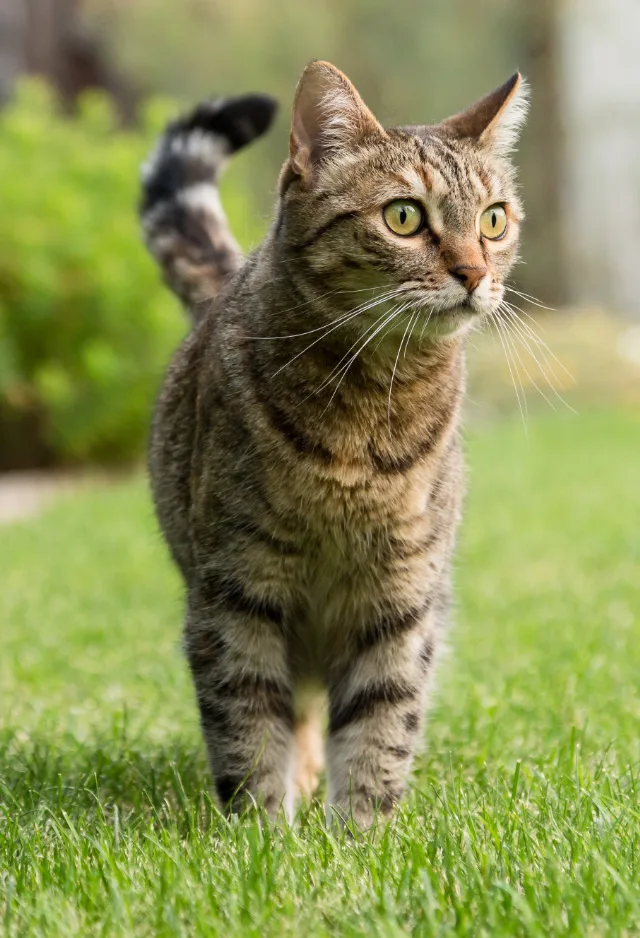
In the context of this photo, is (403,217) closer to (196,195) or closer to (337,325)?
(337,325)

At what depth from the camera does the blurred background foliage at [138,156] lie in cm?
884

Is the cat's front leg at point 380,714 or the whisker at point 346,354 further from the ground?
the whisker at point 346,354

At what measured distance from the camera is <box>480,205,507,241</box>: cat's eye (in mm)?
2361

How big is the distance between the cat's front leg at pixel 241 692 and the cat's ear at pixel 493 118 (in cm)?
109

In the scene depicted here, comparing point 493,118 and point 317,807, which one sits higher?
point 493,118

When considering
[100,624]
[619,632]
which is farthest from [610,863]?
[100,624]

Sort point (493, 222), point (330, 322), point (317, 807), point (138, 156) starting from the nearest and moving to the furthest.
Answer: point (330, 322)
point (493, 222)
point (317, 807)
point (138, 156)

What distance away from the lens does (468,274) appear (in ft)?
7.23

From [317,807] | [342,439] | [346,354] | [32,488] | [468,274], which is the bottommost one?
[32,488]

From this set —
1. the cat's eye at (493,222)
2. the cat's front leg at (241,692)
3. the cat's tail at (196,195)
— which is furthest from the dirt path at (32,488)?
the cat's eye at (493,222)

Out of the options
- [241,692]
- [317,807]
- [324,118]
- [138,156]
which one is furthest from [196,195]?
[138,156]

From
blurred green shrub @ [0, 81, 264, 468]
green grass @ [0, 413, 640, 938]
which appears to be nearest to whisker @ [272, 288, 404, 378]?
green grass @ [0, 413, 640, 938]

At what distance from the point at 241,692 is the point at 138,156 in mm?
7812

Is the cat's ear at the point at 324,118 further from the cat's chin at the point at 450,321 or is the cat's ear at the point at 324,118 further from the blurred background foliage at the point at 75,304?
the blurred background foliage at the point at 75,304
